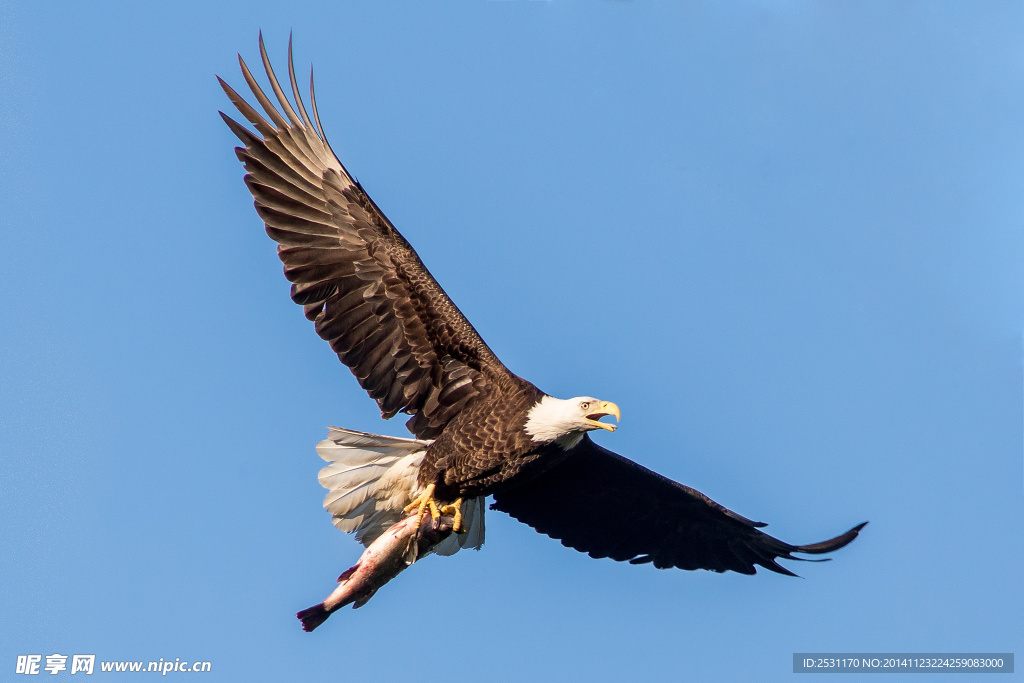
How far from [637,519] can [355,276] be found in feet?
9.80

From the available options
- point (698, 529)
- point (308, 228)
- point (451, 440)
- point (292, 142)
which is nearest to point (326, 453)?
point (451, 440)

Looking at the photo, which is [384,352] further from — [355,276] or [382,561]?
[382,561]

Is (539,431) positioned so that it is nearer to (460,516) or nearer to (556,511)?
(460,516)

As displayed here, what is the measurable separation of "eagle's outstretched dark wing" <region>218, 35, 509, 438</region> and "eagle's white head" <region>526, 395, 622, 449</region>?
538mm

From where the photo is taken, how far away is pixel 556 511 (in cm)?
1014

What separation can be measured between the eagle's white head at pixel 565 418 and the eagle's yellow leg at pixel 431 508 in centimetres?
90

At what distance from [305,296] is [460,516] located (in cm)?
186

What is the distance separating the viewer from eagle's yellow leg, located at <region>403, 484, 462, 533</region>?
8.96 m

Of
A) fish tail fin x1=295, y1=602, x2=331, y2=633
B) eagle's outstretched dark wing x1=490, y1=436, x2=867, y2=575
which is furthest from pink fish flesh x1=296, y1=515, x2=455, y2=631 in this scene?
eagle's outstretched dark wing x1=490, y1=436, x2=867, y2=575

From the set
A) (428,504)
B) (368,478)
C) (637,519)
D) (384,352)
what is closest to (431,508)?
(428,504)

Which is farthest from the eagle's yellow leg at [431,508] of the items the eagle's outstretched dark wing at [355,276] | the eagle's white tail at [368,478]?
the eagle's outstretched dark wing at [355,276]

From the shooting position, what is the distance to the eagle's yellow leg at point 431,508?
29.4 feet

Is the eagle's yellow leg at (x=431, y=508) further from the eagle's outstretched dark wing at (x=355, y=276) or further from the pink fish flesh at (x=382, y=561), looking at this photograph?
the eagle's outstretched dark wing at (x=355, y=276)

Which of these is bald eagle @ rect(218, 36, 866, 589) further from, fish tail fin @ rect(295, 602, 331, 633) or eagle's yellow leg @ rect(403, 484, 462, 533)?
fish tail fin @ rect(295, 602, 331, 633)
